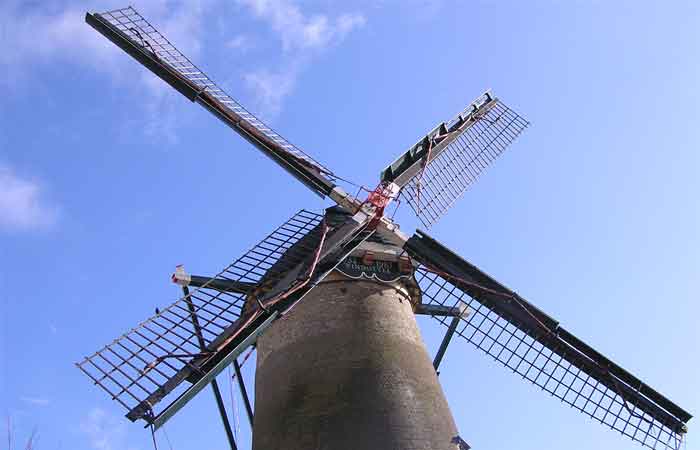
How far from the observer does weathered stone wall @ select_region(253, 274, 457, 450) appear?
6.62 metres

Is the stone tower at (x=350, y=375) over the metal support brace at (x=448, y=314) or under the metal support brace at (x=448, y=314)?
under

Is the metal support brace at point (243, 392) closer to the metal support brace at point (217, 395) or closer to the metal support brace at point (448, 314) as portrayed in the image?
the metal support brace at point (217, 395)

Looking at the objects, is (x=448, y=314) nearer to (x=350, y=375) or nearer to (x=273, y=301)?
(x=350, y=375)

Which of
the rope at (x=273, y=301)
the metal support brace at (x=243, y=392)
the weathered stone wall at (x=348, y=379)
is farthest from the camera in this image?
the metal support brace at (x=243, y=392)

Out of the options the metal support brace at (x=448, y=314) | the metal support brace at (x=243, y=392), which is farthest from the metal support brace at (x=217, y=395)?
the metal support brace at (x=448, y=314)

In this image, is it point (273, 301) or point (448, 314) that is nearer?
point (273, 301)

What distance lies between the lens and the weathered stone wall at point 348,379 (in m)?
6.62

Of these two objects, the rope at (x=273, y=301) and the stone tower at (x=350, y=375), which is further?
the rope at (x=273, y=301)

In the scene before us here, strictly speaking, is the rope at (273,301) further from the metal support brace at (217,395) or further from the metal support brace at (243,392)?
the metal support brace at (243,392)

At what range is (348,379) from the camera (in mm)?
6949

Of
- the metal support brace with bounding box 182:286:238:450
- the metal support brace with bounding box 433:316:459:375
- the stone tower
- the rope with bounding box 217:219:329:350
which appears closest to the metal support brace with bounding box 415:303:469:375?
the metal support brace with bounding box 433:316:459:375

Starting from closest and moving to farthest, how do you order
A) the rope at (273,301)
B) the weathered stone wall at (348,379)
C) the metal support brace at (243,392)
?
the weathered stone wall at (348,379)
the rope at (273,301)
the metal support brace at (243,392)

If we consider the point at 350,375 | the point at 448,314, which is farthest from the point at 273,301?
the point at 448,314

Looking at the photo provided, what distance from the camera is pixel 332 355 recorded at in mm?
7191
